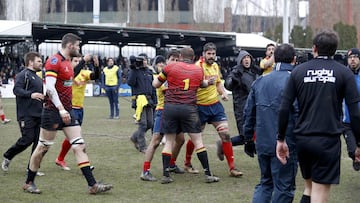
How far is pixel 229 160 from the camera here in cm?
980

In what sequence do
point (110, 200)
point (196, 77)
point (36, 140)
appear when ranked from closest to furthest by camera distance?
point (110, 200) → point (196, 77) → point (36, 140)

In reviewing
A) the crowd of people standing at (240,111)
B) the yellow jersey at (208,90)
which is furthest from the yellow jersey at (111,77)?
the yellow jersey at (208,90)

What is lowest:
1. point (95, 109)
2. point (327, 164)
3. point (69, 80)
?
point (95, 109)

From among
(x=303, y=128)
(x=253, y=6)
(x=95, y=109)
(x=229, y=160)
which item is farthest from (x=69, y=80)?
(x=253, y=6)

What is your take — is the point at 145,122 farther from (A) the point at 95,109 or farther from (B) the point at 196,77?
(A) the point at 95,109

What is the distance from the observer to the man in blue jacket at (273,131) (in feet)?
21.0

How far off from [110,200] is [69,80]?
158cm

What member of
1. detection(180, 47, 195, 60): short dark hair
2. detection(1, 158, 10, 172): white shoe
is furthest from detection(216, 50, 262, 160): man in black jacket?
detection(1, 158, 10, 172): white shoe

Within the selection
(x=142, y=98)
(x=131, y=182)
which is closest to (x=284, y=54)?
(x=131, y=182)

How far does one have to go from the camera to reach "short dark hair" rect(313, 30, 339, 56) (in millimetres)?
5723

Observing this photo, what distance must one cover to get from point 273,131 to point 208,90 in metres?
3.31

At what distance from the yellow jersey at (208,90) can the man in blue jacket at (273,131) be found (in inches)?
118

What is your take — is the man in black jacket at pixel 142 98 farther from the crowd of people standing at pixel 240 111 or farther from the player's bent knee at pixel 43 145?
the player's bent knee at pixel 43 145

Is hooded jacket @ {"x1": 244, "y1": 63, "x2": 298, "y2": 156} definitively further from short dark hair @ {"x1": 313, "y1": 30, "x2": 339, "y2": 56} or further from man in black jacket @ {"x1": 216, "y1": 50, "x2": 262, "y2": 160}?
man in black jacket @ {"x1": 216, "y1": 50, "x2": 262, "y2": 160}
